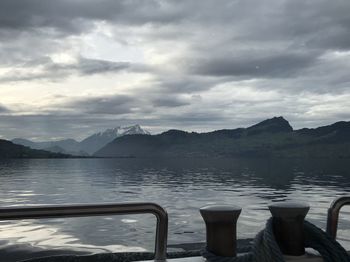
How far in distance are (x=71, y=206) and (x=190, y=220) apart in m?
43.2

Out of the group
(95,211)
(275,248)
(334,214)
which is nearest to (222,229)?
(275,248)

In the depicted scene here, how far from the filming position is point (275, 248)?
101 inches

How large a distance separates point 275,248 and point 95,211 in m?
1.36

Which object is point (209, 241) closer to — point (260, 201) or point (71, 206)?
point (71, 206)

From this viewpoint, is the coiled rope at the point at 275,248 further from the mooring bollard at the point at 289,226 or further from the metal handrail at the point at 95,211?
the metal handrail at the point at 95,211

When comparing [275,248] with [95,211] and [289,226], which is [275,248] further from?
[95,211]

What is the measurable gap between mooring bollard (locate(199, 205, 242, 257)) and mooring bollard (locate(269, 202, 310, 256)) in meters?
0.27

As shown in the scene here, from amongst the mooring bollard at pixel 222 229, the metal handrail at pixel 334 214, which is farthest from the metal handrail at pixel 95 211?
the metal handrail at pixel 334 214

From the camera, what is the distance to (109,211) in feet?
10.5

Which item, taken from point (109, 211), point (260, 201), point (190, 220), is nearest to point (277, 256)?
point (109, 211)

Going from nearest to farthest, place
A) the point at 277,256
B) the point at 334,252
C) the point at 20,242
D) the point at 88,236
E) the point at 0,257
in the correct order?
1. the point at 277,256
2. the point at 334,252
3. the point at 0,257
4. the point at 20,242
5. the point at 88,236

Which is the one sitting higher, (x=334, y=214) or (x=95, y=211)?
(x=95, y=211)

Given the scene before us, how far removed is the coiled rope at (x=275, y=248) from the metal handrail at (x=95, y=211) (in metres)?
0.68

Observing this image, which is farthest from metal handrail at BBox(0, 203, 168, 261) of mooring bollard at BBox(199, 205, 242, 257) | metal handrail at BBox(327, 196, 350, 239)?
metal handrail at BBox(327, 196, 350, 239)
